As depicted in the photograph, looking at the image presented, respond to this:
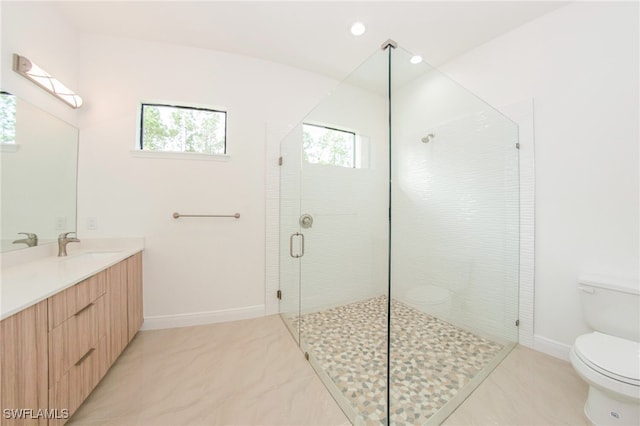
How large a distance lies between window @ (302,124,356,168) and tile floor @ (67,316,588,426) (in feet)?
4.74

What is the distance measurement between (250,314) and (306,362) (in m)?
0.87

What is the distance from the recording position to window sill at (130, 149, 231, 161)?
198cm

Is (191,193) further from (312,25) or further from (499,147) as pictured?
A: (499,147)

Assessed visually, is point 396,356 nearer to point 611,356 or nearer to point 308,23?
point 611,356

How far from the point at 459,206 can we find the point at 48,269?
2479 mm

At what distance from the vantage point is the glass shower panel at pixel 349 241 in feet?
4.14

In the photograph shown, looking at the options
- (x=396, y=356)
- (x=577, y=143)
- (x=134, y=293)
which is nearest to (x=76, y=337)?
(x=134, y=293)

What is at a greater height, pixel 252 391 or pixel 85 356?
pixel 85 356

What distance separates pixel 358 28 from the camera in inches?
72.6

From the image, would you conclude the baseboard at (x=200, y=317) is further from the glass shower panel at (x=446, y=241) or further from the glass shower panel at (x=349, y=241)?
the glass shower panel at (x=446, y=241)

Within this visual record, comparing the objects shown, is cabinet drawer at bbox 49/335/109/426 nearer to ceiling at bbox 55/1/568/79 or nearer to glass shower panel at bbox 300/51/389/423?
glass shower panel at bbox 300/51/389/423

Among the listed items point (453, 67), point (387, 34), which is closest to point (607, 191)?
point (453, 67)

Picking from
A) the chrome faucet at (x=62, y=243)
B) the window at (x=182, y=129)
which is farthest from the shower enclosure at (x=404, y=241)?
the chrome faucet at (x=62, y=243)

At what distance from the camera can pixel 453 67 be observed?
7.29 ft
